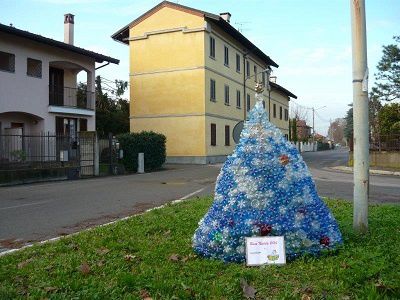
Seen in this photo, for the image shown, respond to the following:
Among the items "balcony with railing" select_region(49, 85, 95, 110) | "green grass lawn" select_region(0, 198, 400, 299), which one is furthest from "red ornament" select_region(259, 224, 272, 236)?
"balcony with railing" select_region(49, 85, 95, 110)

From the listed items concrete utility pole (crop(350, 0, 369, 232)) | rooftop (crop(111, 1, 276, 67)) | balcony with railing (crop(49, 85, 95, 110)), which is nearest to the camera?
concrete utility pole (crop(350, 0, 369, 232))

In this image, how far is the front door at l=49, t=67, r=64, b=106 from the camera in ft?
86.6

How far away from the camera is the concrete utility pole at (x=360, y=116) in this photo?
5910 mm

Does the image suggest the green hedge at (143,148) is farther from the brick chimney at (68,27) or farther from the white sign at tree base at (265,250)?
the white sign at tree base at (265,250)

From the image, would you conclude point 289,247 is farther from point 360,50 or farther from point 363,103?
point 360,50

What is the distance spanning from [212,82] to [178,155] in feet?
20.3

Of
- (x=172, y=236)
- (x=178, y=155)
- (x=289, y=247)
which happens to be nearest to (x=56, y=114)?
(x=178, y=155)

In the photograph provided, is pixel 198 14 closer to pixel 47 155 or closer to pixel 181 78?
pixel 181 78

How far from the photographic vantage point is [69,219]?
364 inches

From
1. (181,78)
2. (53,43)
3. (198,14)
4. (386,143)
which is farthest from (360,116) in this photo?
(198,14)

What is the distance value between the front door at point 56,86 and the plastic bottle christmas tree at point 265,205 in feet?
75.0

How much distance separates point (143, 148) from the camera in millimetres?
25391

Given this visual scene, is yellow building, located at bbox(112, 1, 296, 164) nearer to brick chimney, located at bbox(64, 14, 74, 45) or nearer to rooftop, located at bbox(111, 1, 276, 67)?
rooftop, located at bbox(111, 1, 276, 67)


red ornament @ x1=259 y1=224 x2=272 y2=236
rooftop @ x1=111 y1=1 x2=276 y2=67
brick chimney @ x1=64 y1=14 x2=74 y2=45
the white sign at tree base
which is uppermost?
rooftop @ x1=111 y1=1 x2=276 y2=67
